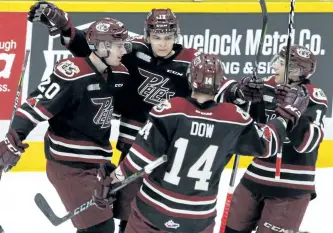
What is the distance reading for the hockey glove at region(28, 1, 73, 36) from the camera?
6180mm

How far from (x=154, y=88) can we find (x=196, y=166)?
111 centimetres

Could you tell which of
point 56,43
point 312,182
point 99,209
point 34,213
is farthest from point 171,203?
point 56,43

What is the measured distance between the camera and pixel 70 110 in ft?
19.1

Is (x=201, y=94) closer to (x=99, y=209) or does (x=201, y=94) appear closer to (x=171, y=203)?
(x=171, y=203)

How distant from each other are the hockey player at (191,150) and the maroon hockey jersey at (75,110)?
608 mm

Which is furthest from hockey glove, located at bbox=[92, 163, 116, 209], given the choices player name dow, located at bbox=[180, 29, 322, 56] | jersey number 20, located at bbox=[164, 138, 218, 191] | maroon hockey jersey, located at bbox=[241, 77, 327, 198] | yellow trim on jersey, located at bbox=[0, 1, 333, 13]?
player name dow, located at bbox=[180, 29, 322, 56]

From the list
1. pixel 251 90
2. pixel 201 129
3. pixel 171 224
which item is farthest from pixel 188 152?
pixel 251 90

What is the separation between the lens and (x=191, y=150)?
504 cm

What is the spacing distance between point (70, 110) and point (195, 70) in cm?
99

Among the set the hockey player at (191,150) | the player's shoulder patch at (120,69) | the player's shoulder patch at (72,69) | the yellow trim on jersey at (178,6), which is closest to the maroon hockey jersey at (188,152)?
the hockey player at (191,150)

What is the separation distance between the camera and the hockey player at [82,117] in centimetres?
571

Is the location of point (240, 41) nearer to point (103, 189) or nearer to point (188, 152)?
point (103, 189)

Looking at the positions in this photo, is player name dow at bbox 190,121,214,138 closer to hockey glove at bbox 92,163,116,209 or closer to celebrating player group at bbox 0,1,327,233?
celebrating player group at bbox 0,1,327,233

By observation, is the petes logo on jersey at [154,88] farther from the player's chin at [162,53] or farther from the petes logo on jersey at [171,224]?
the petes logo on jersey at [171,224]
